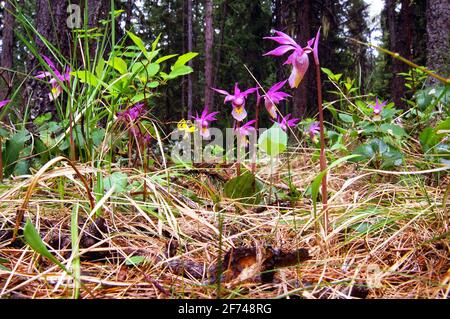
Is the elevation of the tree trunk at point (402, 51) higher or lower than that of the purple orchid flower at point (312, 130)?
higher

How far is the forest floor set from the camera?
2.52 feet

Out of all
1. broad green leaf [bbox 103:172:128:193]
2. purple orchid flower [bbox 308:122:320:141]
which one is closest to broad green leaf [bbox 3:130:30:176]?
broad green leaf [bbox 103:172:128:193]

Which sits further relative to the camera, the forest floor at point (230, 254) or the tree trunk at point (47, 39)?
the tree trunk at point (47, 39)

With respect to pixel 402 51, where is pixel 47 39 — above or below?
below

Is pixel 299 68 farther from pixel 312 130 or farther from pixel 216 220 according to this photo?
pixel 312 130

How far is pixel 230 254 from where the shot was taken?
33.6 inches

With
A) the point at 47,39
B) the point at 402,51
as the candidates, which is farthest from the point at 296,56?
the point at 402,51

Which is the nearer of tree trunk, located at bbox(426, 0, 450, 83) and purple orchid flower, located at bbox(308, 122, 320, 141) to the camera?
purple orchid flower, located at bbox(308, 122, 320, 141)

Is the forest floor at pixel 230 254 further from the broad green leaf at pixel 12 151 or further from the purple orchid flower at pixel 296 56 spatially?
the purple orchid flower at pixel 296 56

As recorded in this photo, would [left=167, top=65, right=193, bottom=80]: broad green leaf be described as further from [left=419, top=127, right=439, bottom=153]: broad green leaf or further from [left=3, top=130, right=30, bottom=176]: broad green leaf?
[left=419, top=127, right=439, bottom=153]: broad green leaf

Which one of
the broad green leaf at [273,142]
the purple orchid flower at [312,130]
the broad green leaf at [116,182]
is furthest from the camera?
the purple orchid flower at [312,130]

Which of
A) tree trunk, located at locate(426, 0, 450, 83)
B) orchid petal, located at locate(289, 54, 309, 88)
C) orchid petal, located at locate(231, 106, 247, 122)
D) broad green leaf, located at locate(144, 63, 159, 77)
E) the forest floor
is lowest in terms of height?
the forest floor

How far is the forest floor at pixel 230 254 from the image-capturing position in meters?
0.77

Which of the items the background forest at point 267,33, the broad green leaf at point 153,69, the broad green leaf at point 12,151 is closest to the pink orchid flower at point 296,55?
the broad green leaf at point 153,69
